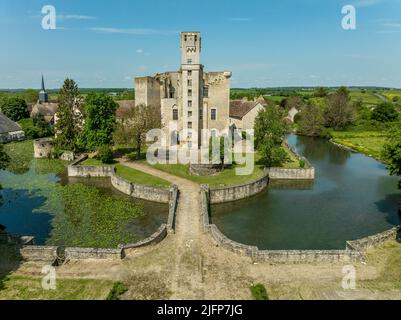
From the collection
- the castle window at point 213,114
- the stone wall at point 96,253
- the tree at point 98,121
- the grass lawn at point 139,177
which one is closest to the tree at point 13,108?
the tree at point 98,121

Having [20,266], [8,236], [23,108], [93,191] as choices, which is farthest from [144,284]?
[23,108]

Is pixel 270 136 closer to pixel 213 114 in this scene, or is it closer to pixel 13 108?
pixel 213 114

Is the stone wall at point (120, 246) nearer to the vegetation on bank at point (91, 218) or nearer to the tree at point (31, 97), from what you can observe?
the vegetation on bank at point (91, 218)

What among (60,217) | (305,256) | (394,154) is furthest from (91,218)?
(394,154)

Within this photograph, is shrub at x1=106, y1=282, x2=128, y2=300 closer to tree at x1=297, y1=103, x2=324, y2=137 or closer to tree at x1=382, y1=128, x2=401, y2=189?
tree at x1=382, y1=128, x2=401, y2=189

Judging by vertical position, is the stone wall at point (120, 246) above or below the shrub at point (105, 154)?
below
